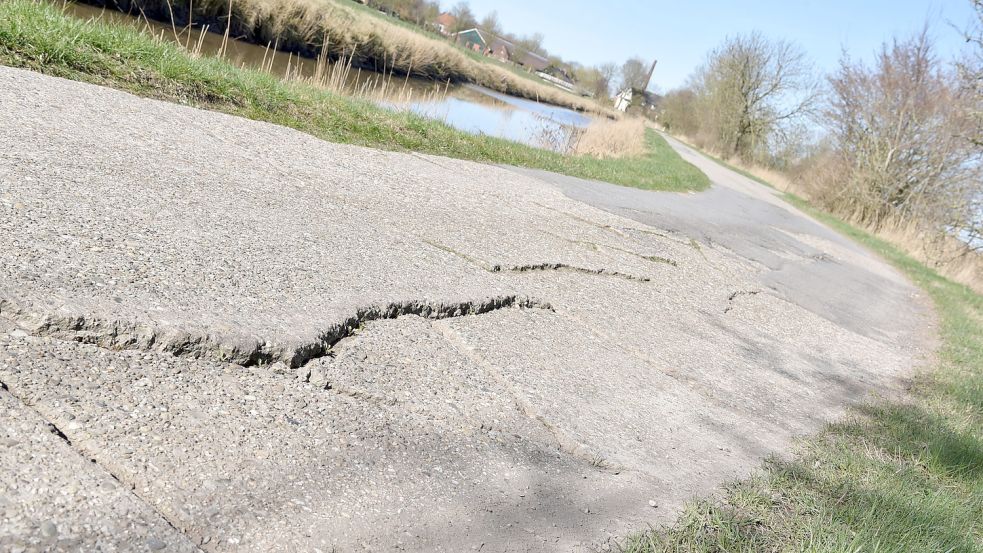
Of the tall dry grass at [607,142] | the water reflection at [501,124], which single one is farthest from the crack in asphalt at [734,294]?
the tall dry grass at [607,142]

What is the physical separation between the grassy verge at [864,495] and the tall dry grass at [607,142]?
12.5 metres

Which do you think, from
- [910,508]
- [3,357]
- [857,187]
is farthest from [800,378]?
[857,187]

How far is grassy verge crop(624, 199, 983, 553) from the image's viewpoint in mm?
2342

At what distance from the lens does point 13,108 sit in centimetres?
442

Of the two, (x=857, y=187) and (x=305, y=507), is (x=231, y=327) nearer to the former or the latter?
(x=305, y=507)

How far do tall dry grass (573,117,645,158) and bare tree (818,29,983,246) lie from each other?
699cm

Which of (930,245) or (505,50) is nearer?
(930,245)

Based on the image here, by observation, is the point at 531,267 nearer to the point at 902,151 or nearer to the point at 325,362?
the point at 325,362

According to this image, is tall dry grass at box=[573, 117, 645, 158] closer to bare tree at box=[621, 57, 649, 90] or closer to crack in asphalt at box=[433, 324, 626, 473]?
crack in asphalt at box=[433, 324, 626, 473]

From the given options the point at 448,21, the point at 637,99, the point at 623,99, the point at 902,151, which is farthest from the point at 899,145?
the point at 448,21

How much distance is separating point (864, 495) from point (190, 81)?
20.6ft

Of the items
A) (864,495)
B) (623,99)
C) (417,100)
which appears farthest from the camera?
(623,99)

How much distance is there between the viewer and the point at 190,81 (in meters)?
6.71

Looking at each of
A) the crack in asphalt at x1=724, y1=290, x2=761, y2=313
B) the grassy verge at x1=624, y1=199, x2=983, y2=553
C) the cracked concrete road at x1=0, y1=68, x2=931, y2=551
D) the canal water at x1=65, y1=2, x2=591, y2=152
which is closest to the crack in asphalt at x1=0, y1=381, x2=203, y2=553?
the cracked concrete road at x1=0, y1=68, x2=931, y2=551
